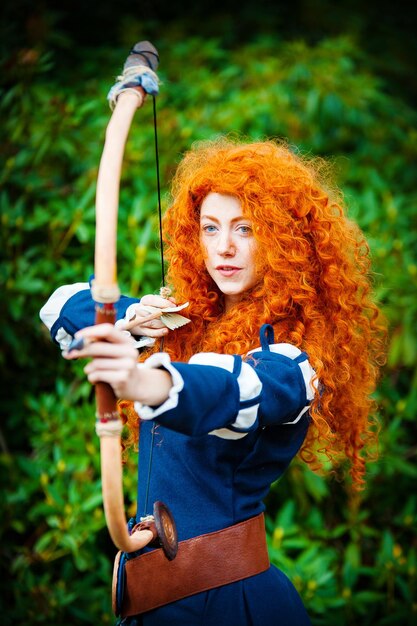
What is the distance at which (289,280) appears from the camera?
1.60 meters

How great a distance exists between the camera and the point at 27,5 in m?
3.52

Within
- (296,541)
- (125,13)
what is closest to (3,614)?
(296,541)

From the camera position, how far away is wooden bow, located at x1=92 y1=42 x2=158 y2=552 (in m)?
1.19

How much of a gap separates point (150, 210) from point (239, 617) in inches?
69.3

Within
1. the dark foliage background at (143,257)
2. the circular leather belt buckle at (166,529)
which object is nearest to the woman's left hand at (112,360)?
the circular leather belt buckle at (166,529)

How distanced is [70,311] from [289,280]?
491 millimetres

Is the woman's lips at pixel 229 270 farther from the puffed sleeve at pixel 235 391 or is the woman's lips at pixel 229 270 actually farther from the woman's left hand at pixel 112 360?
the woman's left hand at pixel 112 360

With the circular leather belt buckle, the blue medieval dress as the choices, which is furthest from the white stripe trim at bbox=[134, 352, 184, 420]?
the circular leather belt buckle

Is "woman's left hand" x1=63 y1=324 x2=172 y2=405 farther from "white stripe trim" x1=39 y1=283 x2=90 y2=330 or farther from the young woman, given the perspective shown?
"white stripe trim" x1=39 y1=283 x2=90 y2=330

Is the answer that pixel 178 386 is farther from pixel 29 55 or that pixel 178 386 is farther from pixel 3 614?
pixel 29 55

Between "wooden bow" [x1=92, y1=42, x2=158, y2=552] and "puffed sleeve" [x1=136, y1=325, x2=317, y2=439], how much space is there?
73 millimetres

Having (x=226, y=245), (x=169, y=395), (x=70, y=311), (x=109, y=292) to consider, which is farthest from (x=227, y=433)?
(x=70, y=311)

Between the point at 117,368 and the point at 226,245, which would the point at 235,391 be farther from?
the point at 226,245

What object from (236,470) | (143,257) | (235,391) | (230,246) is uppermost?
(143,257)
